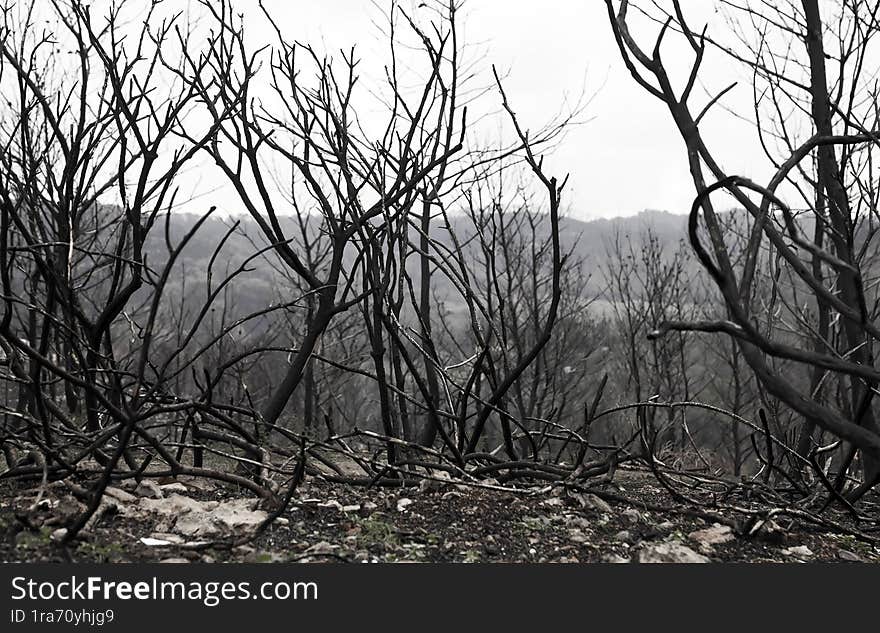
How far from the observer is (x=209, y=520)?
5.87ft

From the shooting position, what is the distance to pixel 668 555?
64.4 inches

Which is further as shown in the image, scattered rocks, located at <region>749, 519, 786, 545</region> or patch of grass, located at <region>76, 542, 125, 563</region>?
scattered rocks, located at <region>749, 519, 786, 545</region>

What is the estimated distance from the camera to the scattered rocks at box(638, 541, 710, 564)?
1630 mm

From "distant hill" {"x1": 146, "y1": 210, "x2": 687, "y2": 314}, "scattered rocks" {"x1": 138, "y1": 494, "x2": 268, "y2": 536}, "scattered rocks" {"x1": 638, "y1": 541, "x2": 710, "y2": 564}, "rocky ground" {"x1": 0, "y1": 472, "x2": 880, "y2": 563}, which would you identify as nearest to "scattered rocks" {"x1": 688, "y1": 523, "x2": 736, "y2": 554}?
"rocky ground" {"x1": 0, "y1": 472, "x2": 880, "y2": 563}

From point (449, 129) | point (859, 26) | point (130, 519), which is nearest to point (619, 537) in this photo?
point (130, 519)

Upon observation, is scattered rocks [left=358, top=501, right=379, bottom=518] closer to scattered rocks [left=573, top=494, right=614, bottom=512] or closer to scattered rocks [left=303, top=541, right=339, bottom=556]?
scattered rocks [left=303, top=541, right=339, bottom=556]

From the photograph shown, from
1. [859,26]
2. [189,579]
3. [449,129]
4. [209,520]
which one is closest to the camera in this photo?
[189,579]

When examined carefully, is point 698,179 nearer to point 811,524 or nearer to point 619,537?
point 619,537

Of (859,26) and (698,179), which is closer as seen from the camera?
(698,179)

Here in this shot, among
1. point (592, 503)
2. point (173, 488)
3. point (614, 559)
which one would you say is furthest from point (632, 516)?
point (173, 488)

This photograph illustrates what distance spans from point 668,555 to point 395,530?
24.2 inches

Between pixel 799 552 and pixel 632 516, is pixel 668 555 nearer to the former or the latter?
pixel 632 516

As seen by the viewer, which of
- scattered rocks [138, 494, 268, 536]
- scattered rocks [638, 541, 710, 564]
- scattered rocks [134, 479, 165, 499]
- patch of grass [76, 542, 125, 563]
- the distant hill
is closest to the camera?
patch of grass [76, 542, 125, 563]

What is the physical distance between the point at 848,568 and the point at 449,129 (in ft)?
Result: 6.87
